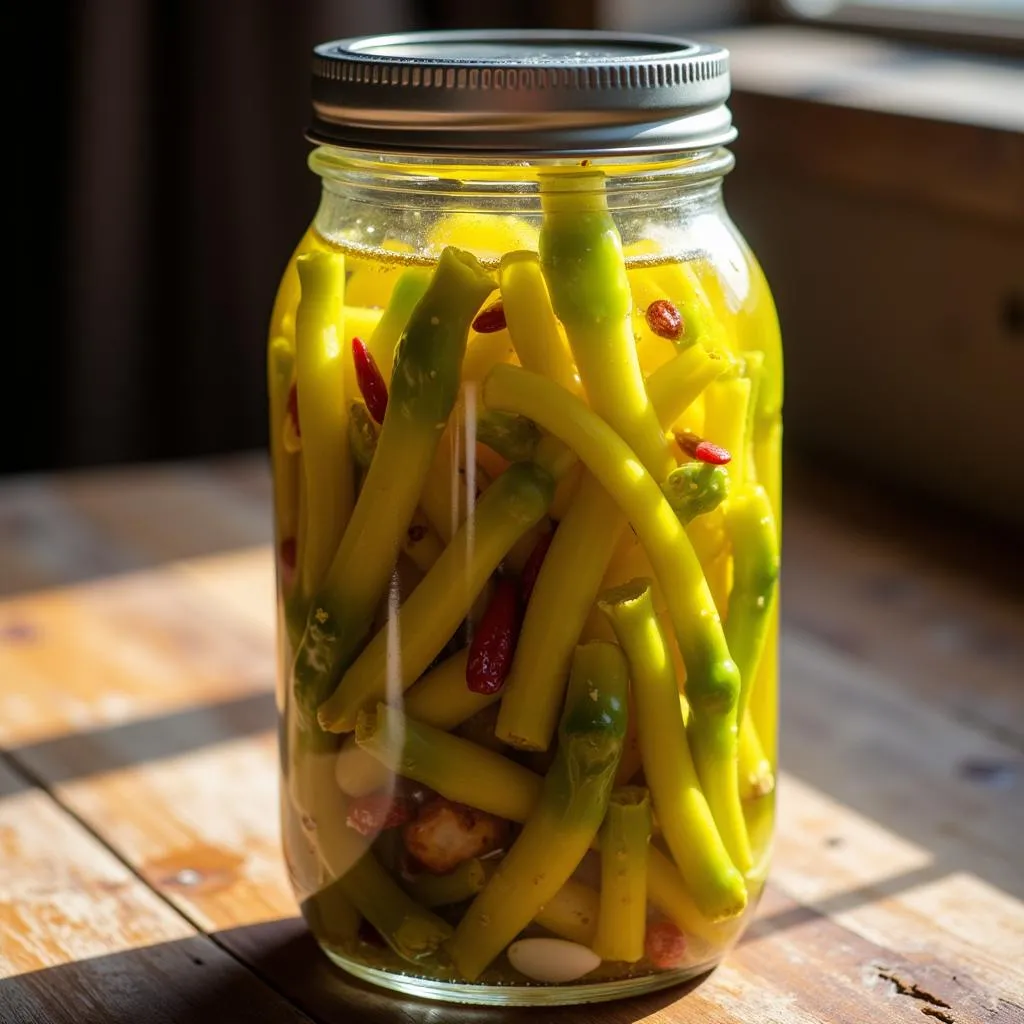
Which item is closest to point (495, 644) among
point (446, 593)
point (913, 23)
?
point (446, 593)

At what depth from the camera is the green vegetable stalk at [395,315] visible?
509mm

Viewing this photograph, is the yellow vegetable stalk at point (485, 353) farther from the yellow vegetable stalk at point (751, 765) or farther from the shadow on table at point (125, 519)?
the shadow on table at point (125, 519)

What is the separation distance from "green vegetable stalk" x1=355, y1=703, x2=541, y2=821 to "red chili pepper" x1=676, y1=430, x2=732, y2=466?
4.4 inches

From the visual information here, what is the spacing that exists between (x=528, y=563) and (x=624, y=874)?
103 mm

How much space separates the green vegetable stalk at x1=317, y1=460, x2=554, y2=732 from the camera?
496 millimetres

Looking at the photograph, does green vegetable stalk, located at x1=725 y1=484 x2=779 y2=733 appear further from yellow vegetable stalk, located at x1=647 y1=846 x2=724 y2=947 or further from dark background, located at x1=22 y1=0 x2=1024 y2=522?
dark background, located at x1=22 y1=0 x2=1024 y2=522

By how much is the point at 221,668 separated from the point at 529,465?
41 cm

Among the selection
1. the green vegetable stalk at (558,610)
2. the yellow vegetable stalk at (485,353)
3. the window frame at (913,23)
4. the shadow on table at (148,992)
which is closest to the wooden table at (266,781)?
the shadow on table at (148,992)

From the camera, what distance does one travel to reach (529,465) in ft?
1.63

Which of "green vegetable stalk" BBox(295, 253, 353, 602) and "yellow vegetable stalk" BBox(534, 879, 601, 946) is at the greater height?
"green vegetable stalk" BBox(295, 253, 353, 602)

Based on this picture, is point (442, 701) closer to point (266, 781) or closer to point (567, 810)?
point (567, 810)

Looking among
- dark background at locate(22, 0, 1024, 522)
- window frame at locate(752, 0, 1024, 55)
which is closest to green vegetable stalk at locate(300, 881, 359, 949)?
dark background at locate(22, 0, 1024, 522)

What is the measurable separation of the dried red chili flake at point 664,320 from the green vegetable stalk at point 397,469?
6 centimetres

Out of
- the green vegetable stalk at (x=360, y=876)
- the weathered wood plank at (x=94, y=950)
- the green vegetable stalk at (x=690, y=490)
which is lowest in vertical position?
Answer: the weathered wood plank at (x=94, y=950)
